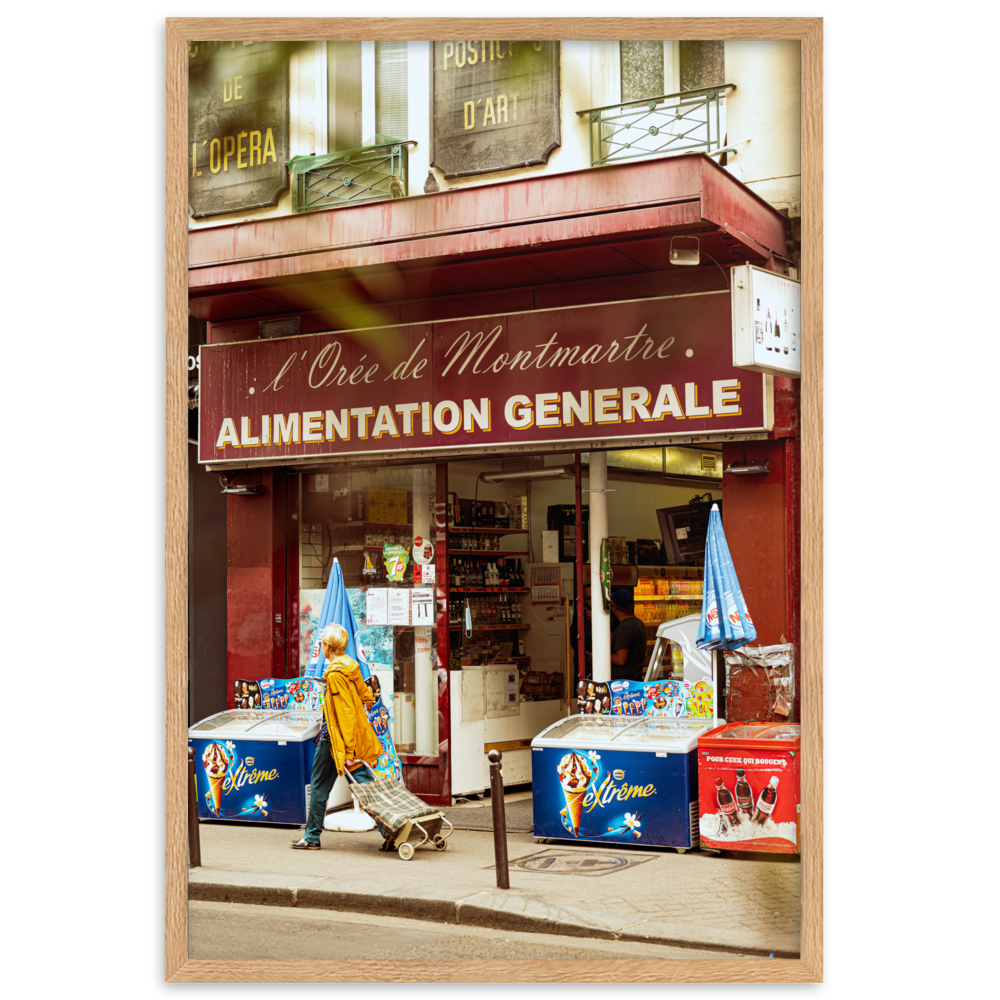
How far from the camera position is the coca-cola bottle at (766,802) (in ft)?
27.0

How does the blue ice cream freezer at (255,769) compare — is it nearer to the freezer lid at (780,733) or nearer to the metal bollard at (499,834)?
the metal bollard at (499,834)

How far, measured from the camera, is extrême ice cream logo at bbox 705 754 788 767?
8.20m

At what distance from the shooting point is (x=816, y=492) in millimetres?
5688

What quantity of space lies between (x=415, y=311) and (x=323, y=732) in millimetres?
3984

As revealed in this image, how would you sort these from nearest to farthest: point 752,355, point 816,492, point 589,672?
point 816,492 < point 752,355 < point 589,672

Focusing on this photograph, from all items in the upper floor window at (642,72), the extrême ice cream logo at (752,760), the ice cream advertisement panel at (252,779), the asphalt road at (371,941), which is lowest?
the asphalt road at (371,941)

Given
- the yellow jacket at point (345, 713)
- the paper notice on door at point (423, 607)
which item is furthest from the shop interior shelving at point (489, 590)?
the yellow jacket at point (345, 713)

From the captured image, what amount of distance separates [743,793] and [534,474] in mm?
3843

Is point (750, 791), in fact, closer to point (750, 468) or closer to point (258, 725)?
point (750, 468)

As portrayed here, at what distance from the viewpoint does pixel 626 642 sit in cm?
1023

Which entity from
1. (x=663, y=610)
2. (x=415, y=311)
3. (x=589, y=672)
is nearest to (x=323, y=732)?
(x=589, y=672)

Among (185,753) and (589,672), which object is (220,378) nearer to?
(589,672)

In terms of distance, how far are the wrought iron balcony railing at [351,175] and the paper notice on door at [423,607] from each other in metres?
3.58

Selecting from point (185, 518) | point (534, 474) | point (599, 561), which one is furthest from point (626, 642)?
point (185, 518)
